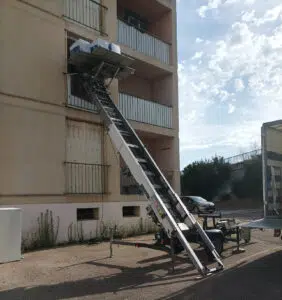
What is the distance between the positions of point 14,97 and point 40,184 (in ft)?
9.08

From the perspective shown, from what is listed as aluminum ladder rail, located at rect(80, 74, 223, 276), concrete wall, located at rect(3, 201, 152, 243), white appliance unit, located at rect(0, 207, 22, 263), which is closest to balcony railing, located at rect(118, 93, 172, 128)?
concrete wall, located at rect(3, 201, 152, 243)

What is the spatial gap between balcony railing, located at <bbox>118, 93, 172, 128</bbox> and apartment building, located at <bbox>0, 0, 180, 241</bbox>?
4cm

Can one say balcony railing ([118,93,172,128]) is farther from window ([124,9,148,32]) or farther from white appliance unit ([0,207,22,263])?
white appliance unit ([0,207,22,263])

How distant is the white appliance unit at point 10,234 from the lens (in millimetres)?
10766

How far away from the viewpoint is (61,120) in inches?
577

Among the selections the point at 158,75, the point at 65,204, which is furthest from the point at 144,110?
the point at 65,204

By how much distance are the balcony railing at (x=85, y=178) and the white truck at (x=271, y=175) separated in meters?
6.23

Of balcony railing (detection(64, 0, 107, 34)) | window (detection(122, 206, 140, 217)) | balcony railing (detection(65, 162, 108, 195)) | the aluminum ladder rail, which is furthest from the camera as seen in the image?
window (detection(122, 206, 140, 217))

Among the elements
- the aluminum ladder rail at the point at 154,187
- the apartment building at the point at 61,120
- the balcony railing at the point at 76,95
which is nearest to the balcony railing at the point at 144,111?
the apartment building at the point at 61,120

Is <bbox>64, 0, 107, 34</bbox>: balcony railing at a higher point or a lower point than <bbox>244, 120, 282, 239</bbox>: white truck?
higher

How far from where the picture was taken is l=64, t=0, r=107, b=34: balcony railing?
1572 cm

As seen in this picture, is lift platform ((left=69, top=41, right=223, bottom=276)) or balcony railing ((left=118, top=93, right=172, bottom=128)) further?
balcony railing ((left=118, top=93, right=172, bottom=128))

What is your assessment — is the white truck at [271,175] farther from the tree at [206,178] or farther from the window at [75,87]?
the tree at [206,178]

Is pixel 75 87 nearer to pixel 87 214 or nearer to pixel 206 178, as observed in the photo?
pixel 87 214
